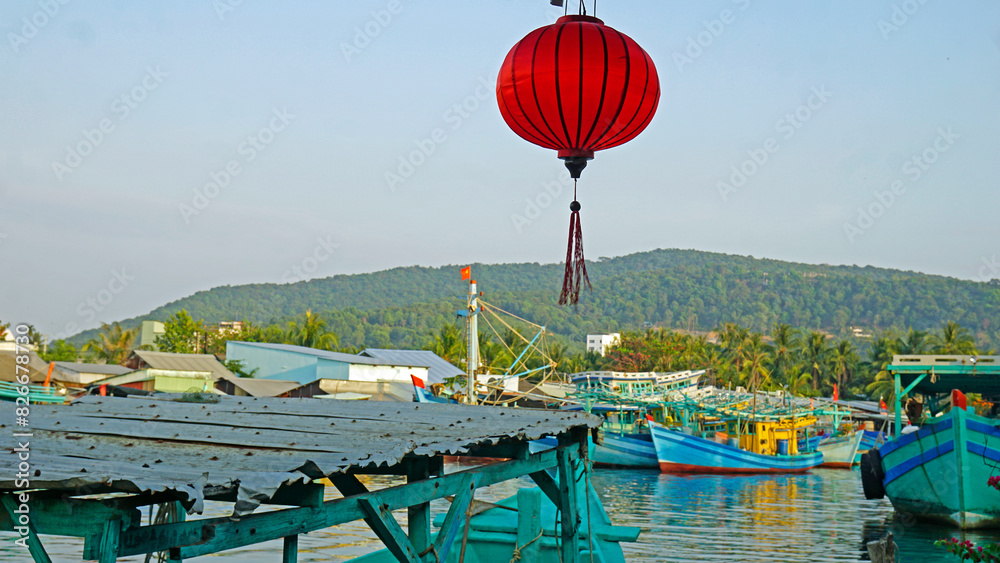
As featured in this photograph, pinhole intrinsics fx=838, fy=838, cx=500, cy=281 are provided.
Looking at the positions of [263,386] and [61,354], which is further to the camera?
[61,354]

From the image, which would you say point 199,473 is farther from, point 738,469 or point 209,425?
point 738,469

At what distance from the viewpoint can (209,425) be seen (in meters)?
5.35

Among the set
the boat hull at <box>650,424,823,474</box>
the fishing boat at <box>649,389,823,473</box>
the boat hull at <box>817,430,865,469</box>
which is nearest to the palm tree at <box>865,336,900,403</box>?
the boat hull at <box>817,430,865,469</box>

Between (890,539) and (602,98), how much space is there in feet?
16.7

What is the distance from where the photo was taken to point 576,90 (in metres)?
6.09

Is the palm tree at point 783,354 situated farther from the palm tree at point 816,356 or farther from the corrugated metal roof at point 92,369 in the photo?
the corrugated metal roof at point 92,369

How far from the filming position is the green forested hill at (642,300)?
135 meters

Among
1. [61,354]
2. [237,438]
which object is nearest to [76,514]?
[237,438]

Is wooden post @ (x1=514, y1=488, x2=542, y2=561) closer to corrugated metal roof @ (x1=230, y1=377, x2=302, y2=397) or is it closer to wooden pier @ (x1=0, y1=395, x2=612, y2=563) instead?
wooden pier @ (x1=0, y1=395, x2=612, y2=563)

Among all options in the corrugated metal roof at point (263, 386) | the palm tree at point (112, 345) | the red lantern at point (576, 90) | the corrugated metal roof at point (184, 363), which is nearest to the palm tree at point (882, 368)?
the corrugated metal roof at point (263, 386)

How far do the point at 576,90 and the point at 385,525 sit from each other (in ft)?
10.9

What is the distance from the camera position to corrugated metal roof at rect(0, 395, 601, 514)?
3.36 m

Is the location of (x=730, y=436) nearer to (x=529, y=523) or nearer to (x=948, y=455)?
(x=948, y=455)

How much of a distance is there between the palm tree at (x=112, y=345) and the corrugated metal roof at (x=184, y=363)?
1376 cm
